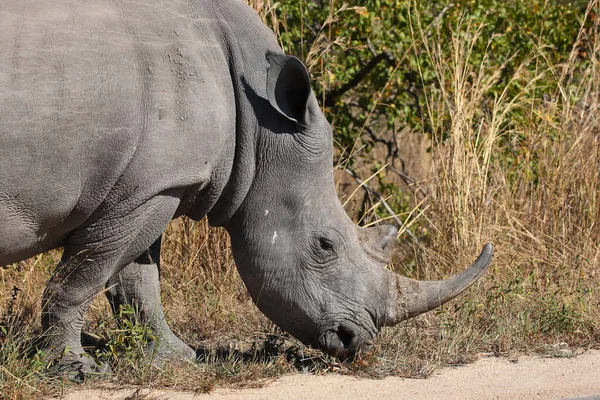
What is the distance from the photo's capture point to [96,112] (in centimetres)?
414

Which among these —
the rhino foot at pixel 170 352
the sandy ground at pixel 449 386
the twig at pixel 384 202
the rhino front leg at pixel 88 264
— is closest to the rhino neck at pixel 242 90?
the rhino front leg at pixel 88 264

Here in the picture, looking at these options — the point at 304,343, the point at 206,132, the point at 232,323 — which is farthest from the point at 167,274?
the point at 206,132

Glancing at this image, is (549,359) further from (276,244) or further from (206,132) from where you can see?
(206,132)

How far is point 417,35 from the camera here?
799cm

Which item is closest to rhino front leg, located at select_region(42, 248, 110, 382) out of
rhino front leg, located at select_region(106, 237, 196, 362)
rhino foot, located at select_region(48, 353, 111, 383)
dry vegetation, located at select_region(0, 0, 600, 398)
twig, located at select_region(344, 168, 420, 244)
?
rhino foot, located at select_region(48, 353, 111, 383)

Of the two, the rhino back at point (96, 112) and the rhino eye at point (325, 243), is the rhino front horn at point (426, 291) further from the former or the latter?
the rhino back at point (96, 112)

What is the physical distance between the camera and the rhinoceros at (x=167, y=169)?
4.07 m

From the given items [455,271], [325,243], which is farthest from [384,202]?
[325,243]

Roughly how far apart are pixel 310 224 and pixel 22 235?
4.52 feet

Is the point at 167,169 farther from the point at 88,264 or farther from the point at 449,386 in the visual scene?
the point at 449,386

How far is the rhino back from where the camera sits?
4.00 metres

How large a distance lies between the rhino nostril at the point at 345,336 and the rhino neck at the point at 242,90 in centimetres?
76

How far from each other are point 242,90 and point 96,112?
845 millimetres

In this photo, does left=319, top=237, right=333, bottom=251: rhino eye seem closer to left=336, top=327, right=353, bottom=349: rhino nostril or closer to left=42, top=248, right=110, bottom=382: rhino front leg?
left=336, top=327, right=353, bottom=349: rhino nostril
